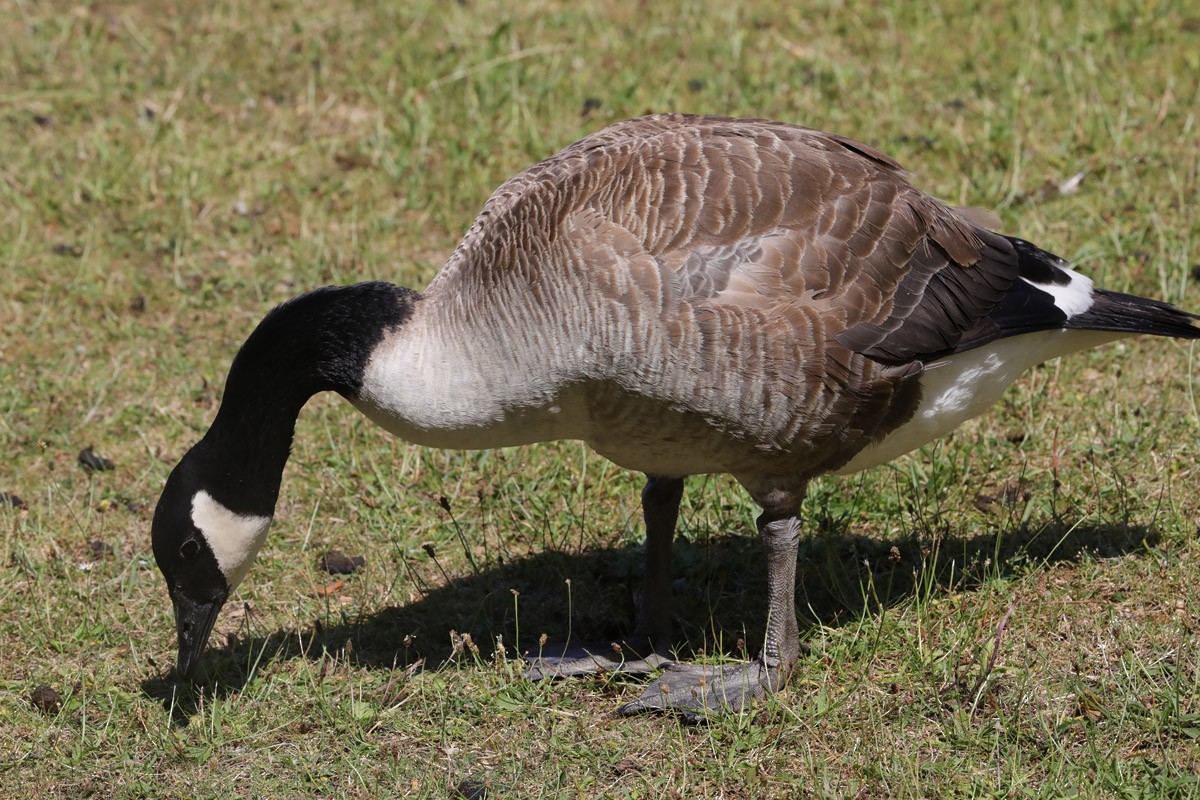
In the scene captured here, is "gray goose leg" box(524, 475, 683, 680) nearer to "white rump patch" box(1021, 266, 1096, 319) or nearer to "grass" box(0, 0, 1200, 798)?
"grass" box(0, 0, 1200, 798)

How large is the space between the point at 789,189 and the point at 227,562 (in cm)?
228

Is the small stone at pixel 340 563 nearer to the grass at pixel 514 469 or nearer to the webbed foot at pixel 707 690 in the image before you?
the grass at pixel 514 469

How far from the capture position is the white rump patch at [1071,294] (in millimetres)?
4480

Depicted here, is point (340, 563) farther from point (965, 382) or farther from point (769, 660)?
point (965, 382)

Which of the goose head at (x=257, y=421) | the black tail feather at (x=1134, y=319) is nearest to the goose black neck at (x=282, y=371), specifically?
the goose head at (x=257, y=421)

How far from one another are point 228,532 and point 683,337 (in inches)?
66.3

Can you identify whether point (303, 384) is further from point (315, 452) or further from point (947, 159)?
point (947, 159)

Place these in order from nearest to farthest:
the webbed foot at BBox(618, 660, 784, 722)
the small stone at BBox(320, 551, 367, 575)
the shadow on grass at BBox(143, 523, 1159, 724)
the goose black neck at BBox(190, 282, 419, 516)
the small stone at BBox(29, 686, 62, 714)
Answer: the goose black neck at BBox(190, 282, 419, 516) < the webbed foot at BBox(618, 660, 784, 722) < the small stone at BBox(29, 686, 62, 714) < the shadow on grass at BBox(143, 523, 1159, 724) < the small stone at BBox(320, 551, 367, 575)

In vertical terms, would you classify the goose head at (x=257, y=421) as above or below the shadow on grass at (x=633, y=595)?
above

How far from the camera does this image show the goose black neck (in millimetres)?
4160

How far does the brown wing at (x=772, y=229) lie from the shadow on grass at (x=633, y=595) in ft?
3.21

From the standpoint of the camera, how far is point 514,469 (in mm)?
5723

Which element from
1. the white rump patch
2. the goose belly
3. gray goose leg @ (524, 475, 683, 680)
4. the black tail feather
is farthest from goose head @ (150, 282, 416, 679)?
the black tail feather

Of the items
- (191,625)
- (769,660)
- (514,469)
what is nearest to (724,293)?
(769,660)
